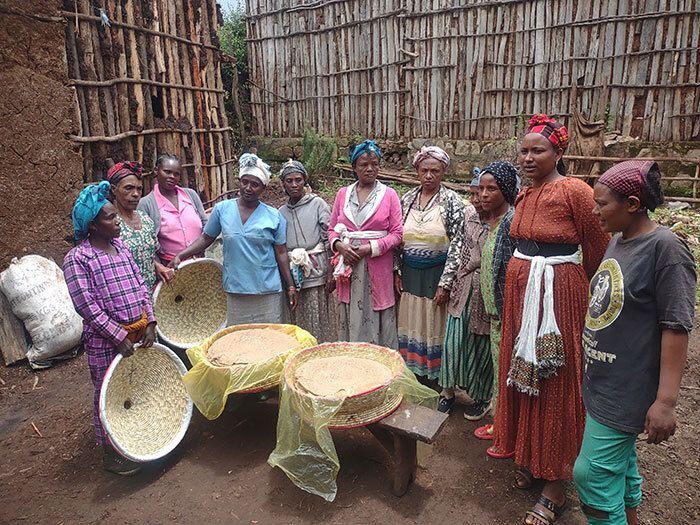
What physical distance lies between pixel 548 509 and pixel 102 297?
8.66 feet

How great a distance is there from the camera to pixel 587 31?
8125mm

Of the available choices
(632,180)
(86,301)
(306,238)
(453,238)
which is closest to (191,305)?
(306,238)

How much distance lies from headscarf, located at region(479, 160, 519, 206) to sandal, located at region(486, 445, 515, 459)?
141cm

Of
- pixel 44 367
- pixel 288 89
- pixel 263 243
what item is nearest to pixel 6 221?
pixel 44 367

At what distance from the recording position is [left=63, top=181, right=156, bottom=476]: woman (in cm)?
272

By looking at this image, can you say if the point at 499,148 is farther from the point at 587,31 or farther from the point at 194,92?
the point at 194,92

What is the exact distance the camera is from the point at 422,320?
353 centimetres

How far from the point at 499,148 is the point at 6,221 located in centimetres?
770

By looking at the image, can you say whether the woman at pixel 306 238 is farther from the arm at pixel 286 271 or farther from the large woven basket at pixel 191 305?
the large woven basket at pixel 191 305

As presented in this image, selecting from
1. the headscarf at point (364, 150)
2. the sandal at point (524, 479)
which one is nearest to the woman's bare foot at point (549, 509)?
the sandal at point (524, 479)

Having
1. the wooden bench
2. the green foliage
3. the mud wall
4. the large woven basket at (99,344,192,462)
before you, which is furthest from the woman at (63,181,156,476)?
the green foliage

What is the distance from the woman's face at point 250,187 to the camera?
3439mm

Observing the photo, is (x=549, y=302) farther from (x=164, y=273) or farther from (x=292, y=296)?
(x=164, y=273)

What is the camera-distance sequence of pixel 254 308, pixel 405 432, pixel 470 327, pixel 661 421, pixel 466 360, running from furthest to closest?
pixel 254 308, pixel 466 360, pixel 470 327, pixel 405 432, pixel 661 421
